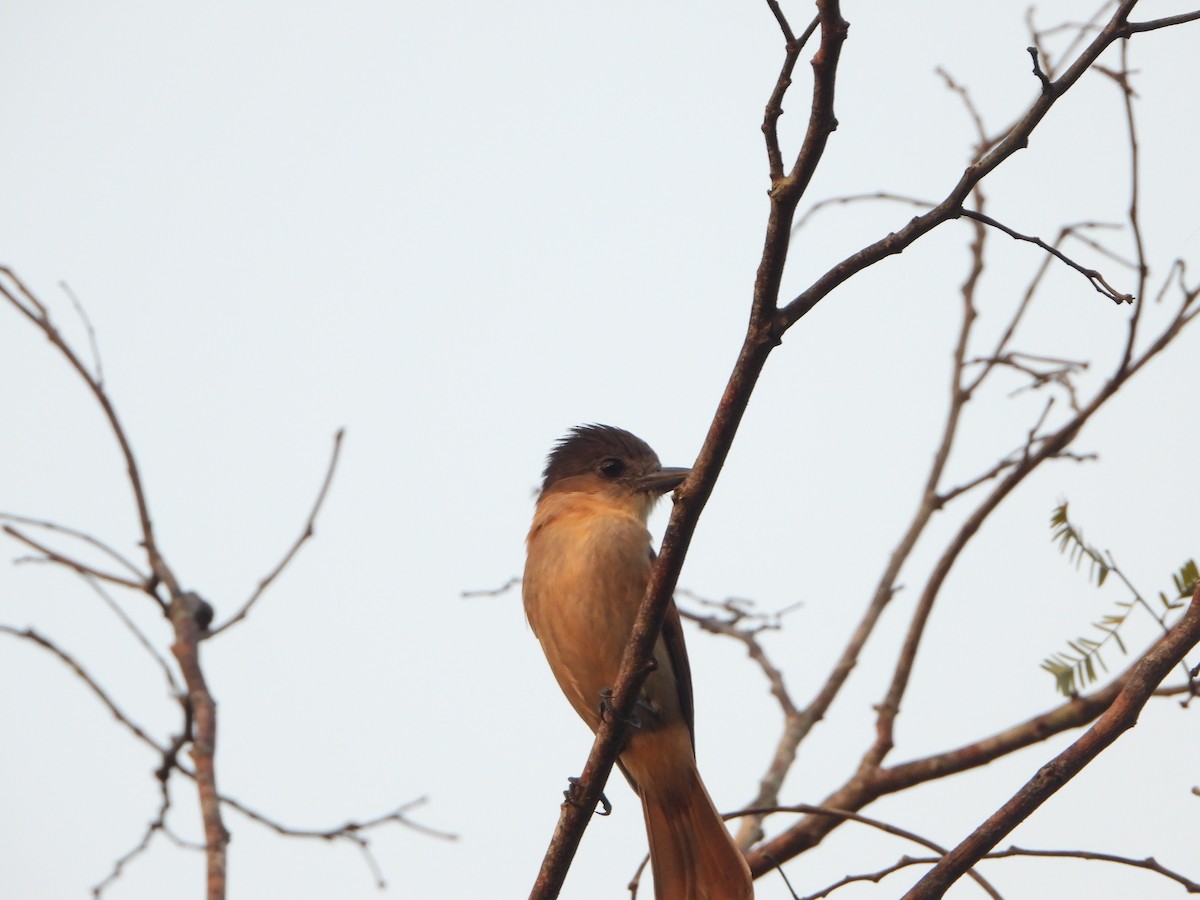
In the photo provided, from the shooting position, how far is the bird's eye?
19.8ft

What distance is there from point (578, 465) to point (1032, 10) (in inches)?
114

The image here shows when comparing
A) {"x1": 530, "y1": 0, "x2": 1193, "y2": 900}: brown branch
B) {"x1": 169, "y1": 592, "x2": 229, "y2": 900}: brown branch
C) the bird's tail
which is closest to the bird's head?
the bird's tail

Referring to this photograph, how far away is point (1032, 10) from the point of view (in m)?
6.17

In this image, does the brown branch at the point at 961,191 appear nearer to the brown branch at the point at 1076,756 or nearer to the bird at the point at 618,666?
the brown branch at the point at 1076,756

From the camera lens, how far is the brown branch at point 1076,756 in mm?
2791

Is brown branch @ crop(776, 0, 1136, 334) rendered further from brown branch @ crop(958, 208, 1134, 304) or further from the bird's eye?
the bird's eye

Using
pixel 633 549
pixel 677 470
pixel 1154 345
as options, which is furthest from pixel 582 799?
pixel 1154 345

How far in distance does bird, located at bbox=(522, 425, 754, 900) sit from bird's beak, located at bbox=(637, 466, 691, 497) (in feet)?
0.60

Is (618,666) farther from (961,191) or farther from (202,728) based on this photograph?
(961,191)

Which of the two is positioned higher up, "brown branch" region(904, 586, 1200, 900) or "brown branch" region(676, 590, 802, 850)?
"brown branch" region(676, 590, 802, 850)

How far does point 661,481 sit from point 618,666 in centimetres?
103

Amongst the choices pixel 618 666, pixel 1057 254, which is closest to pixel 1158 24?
pixel 1057 254

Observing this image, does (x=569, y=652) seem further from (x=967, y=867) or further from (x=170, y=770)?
(x=967, y=867)

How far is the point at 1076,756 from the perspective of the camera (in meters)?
2.83
